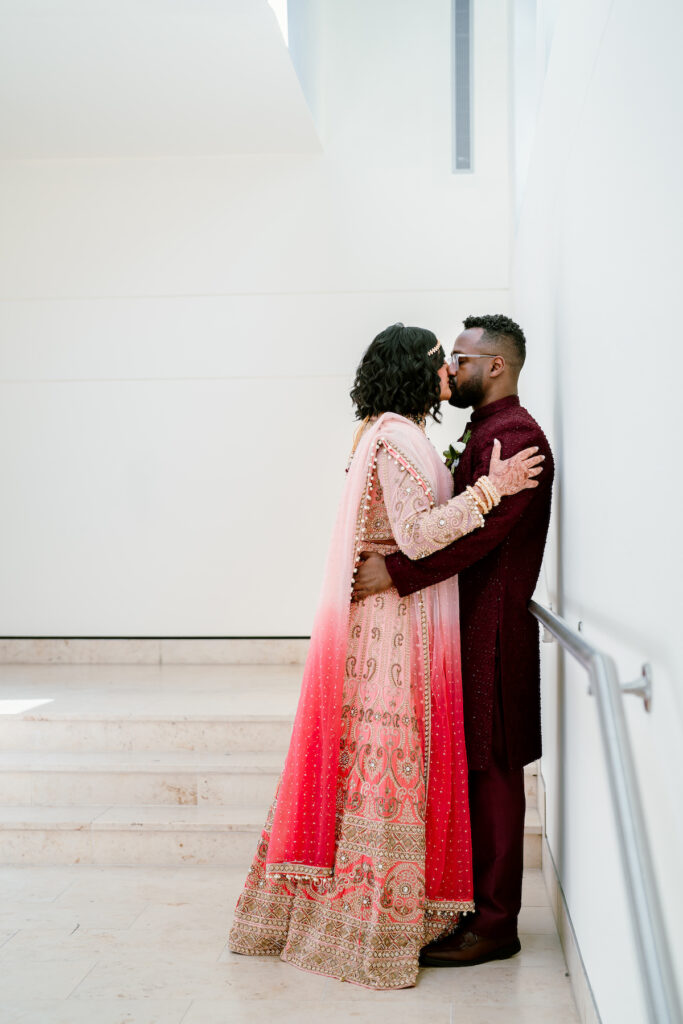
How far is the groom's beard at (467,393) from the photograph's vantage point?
269cm

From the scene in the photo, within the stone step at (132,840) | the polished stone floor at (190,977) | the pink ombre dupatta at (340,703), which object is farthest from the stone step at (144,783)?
the pink ombre dupatta at (340,703)

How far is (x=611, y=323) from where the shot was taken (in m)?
1.81

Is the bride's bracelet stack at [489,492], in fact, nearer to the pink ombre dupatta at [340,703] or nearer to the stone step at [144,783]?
the pink ombre dupatta at [340,703]

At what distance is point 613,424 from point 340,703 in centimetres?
110

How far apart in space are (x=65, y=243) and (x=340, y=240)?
5.02ft

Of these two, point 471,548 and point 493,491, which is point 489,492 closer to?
point 493,491

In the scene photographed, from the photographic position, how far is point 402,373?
2.59m

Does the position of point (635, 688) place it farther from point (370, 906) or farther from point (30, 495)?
point (30, 495)

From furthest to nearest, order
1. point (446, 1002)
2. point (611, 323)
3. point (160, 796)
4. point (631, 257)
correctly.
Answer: point (160, 796), point (446, 1002), point (611, 323), point (631, 257)

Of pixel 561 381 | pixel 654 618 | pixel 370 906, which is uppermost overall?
pixel 561 381

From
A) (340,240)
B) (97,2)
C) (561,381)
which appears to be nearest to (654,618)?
(561,381)

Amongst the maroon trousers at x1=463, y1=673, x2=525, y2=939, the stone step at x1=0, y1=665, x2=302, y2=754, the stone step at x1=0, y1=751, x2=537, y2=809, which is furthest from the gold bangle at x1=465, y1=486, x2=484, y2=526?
the stone step at x1=0, y1=665, x2=302, y2=754

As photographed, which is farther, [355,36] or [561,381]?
[355,36]

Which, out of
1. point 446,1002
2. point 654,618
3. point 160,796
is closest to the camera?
point 654,618
